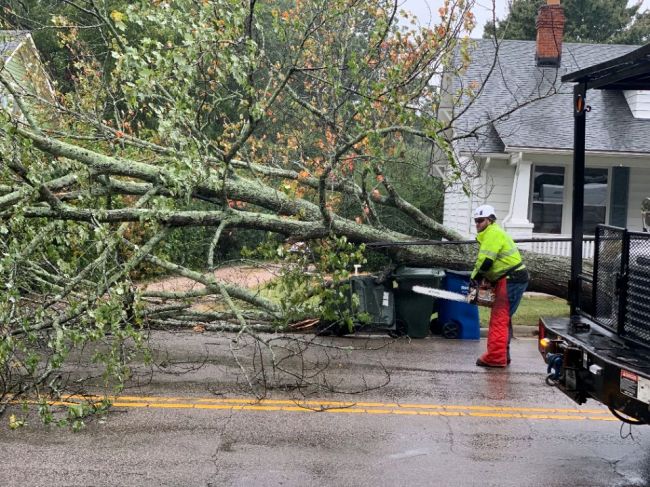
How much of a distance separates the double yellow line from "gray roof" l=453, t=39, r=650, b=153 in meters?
8.71

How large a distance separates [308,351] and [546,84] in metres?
11.3

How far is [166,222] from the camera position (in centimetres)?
850

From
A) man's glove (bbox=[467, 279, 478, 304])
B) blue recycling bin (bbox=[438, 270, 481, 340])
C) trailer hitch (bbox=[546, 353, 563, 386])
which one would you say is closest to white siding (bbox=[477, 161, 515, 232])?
blue recycling bin (bbox=[438, 270, 481, 340])

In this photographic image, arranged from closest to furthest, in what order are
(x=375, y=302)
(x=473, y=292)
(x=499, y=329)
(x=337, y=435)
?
(x=337, y=435) < (x=499, y=329) < (x=473, y=292) < (x=375, y=302)

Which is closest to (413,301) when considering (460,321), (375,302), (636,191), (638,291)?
(375,302)

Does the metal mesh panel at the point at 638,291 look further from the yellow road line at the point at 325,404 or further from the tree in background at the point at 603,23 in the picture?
the tree in background at the point at 603,23

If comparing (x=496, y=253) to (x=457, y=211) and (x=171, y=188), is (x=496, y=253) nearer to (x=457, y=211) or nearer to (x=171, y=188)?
(x=171, y=188)

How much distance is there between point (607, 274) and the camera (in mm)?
5434

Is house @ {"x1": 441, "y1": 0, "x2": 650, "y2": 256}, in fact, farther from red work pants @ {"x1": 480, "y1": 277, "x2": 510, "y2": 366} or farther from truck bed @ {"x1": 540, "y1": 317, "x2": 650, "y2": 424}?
truck bed @ {"x1": 540, "y1": 317, "x2": 650, "y2": 424}

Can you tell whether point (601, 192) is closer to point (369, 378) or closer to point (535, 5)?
point (369, 378)

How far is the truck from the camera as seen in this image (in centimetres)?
445

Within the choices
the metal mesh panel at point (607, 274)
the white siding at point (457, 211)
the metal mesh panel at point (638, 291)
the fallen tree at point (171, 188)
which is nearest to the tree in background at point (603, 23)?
the white siding at point (457, 211)

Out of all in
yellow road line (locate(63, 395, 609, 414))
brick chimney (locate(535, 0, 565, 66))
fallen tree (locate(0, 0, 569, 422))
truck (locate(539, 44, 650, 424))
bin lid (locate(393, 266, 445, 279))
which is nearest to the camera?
truck (locate(539, 44, 650, 424))

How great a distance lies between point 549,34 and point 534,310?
8.01 meters
